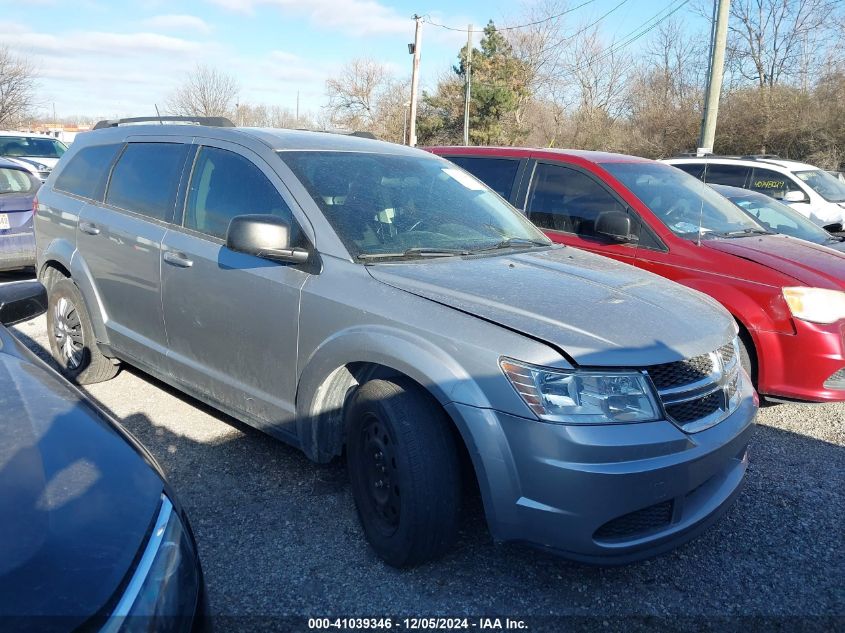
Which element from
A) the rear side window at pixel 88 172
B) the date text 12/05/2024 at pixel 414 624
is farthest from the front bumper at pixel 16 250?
the date text 12/05/2024 at pixel 414 624

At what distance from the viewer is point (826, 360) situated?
4.27m

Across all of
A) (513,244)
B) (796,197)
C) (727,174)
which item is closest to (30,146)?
(727,174)

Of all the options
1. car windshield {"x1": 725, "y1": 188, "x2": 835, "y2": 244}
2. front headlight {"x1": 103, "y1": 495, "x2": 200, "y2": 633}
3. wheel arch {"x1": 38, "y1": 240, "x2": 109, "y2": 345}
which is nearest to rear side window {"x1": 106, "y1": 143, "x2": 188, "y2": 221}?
wheel arch {"x1": 38, "y1": 240, "x2": 109, "y2": 345}

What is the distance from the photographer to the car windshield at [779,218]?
6.64m

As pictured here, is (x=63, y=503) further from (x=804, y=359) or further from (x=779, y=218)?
(x=779, y=218)

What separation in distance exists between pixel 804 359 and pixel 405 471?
3.01 meters

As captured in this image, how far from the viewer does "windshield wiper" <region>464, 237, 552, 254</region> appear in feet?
11.4

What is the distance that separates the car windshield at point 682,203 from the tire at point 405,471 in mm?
3087

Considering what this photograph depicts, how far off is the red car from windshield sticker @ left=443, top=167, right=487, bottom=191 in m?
1.31

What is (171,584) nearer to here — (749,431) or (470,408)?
(470,408)

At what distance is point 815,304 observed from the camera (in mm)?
4336

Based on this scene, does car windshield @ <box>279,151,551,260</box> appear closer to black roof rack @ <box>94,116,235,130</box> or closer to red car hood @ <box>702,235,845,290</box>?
black roof rack @ <box>94,116,235,130</box>

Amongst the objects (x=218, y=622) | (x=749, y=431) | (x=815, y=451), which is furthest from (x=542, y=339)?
(x=815, y=451)

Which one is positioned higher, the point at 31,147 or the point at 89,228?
the point at 31,147
